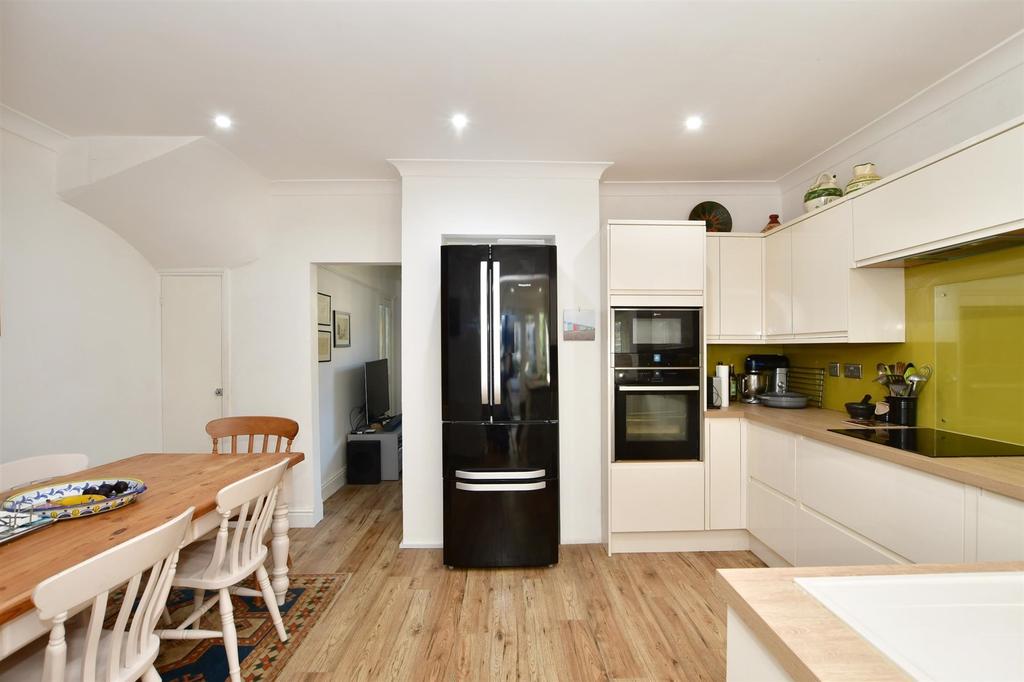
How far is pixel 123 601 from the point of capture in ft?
4.01

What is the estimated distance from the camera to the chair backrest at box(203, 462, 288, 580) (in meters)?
1.68

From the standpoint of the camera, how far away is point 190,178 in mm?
2914

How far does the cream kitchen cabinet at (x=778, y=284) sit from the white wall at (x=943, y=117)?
0.55 m

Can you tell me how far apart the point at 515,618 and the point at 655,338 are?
1.87 meters

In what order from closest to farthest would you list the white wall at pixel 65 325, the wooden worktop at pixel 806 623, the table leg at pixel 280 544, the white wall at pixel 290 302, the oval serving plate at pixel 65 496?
the wooden worktop at pixel 806 623 < the oval serving plate at pixel 65 496 < the table leg at pixel 280 544 < the white wall at pixel 65 325 < the white wall at pixel 290 302

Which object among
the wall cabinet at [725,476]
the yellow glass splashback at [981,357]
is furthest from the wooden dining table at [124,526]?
the yellow glass splashback at [981,357]

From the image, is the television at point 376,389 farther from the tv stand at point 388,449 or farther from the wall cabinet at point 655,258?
the wall cabinet at point 655,258

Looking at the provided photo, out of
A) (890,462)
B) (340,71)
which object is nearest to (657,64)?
(340,71)

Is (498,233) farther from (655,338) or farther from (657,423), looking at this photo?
(657,423)

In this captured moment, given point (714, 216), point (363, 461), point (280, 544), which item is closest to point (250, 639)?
point (280, 544)

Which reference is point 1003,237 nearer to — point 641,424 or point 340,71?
point 641,424

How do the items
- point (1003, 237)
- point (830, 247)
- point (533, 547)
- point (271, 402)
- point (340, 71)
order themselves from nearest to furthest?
point (1003, 237) < point (340, 71) < point (830, 247) < point (533, 547) < point (271, 402)

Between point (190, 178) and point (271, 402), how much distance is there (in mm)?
1674

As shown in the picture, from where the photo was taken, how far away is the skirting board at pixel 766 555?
2.66 m
